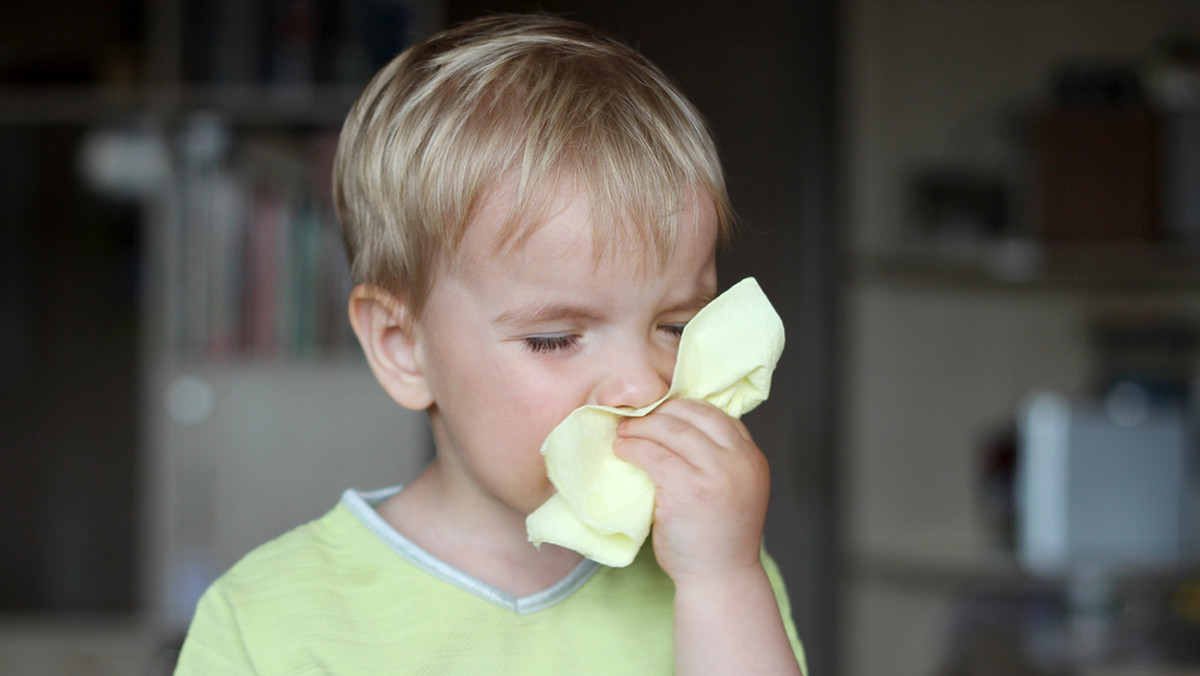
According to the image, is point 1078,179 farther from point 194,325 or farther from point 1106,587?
point 194,325

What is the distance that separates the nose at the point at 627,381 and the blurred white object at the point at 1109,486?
1547 millimetres

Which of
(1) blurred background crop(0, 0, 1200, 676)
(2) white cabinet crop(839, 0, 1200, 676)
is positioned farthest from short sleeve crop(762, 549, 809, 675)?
(2) white cabinet crop(839, 0, 1200, 676)

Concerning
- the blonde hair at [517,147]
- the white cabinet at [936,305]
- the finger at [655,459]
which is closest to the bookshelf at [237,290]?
the white cabinet at [936,305]

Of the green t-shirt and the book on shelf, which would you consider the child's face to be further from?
the book on shelf

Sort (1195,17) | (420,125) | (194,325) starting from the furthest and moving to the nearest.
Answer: (1195,17) < (194,325) < (420,125)

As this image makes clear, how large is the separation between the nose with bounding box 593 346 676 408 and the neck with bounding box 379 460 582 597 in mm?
149

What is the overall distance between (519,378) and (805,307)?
4.75 ft

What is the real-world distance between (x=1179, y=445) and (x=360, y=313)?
5.61 feet

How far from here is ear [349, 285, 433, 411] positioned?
2.50ft

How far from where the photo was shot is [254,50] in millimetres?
1941

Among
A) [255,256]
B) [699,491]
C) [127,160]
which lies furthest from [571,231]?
[127,160]

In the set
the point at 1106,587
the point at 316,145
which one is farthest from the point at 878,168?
the point at 316,145

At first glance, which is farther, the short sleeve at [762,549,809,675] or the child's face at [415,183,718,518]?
the short sleeve at [762,549,809,675]

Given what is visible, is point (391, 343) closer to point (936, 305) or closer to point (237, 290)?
point (237, 290)
